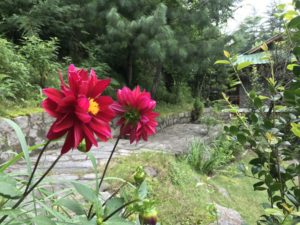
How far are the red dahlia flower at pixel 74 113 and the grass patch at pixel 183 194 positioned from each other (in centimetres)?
175

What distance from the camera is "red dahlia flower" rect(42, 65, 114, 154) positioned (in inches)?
Result: 24.7

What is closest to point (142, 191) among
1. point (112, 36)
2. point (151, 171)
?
point (151, 171)

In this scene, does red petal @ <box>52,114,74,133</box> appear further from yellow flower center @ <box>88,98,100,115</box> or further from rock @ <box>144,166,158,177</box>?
rock @ <box>144,166,158,177</box>

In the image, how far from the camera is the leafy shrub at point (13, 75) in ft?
14.0

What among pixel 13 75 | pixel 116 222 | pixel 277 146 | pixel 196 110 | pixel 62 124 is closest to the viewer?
pixel 62 124

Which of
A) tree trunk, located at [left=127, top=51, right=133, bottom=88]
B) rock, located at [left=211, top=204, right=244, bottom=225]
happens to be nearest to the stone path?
rock, located at [left=211, top=204, right=244, bottom=225]

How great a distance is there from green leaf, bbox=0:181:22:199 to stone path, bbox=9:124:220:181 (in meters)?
0.52

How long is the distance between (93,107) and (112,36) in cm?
555

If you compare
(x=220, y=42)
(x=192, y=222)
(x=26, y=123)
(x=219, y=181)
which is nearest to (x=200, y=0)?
(x=220, y=42)

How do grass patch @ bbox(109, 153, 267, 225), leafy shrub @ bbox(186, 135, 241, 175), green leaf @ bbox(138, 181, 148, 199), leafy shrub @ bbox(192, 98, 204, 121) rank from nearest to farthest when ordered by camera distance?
green leaf @ bbox(138, 181, 148, 199)
grass patch @ bbox(109, 153, 267, 225)
leafy shrub @ bbox(186, 135, 241, 175)
leafy shrub @ bbox(192, 98, 204, 121)

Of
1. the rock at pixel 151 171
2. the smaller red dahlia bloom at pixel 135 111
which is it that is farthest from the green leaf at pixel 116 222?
the rock at pixel 151 171

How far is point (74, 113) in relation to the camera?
640 millimetres

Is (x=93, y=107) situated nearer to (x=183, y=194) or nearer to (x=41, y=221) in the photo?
(x=41, y=221)

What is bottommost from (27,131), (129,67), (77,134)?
(27,131)
